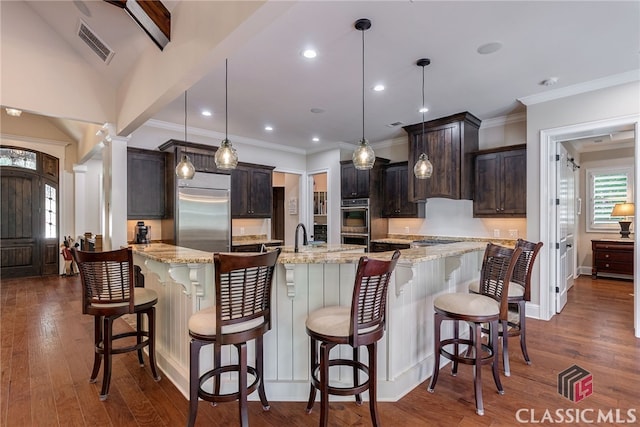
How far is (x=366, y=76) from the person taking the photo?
138 inches

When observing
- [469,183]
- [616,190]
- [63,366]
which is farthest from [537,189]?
[63,366]

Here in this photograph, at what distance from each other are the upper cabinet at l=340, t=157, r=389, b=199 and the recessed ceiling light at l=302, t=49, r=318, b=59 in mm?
2950

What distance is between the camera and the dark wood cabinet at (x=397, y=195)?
232 inches

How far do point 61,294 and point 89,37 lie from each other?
14.4 feet

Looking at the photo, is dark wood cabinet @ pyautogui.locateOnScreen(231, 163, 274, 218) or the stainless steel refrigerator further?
dark wood cabinet @ pyautogui.locateOnScreen(231, 163, 274, 218)

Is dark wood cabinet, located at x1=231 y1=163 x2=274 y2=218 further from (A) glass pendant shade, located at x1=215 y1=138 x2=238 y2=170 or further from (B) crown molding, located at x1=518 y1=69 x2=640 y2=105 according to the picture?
(B) crown molding, located at x1=518 y1=69 x2=640 y2=105

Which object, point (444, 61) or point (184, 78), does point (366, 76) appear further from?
point (184, 78)

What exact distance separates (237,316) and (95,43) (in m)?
3.74

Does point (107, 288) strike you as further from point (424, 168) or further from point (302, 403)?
point (424, 168)

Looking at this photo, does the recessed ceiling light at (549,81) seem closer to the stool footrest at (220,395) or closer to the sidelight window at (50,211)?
the stool footrest at (220,395)

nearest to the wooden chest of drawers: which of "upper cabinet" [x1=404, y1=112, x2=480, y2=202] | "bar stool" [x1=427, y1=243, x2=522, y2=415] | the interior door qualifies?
the interior door

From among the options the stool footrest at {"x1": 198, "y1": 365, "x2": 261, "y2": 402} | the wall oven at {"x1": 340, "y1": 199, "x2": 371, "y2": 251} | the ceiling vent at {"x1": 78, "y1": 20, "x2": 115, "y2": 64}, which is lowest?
the stool footrest at {"x1": 198, "y1": 365, "x2": 261, "y2": 402}

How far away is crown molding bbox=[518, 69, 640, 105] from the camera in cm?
348

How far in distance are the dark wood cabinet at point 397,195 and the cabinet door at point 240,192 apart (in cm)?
260
